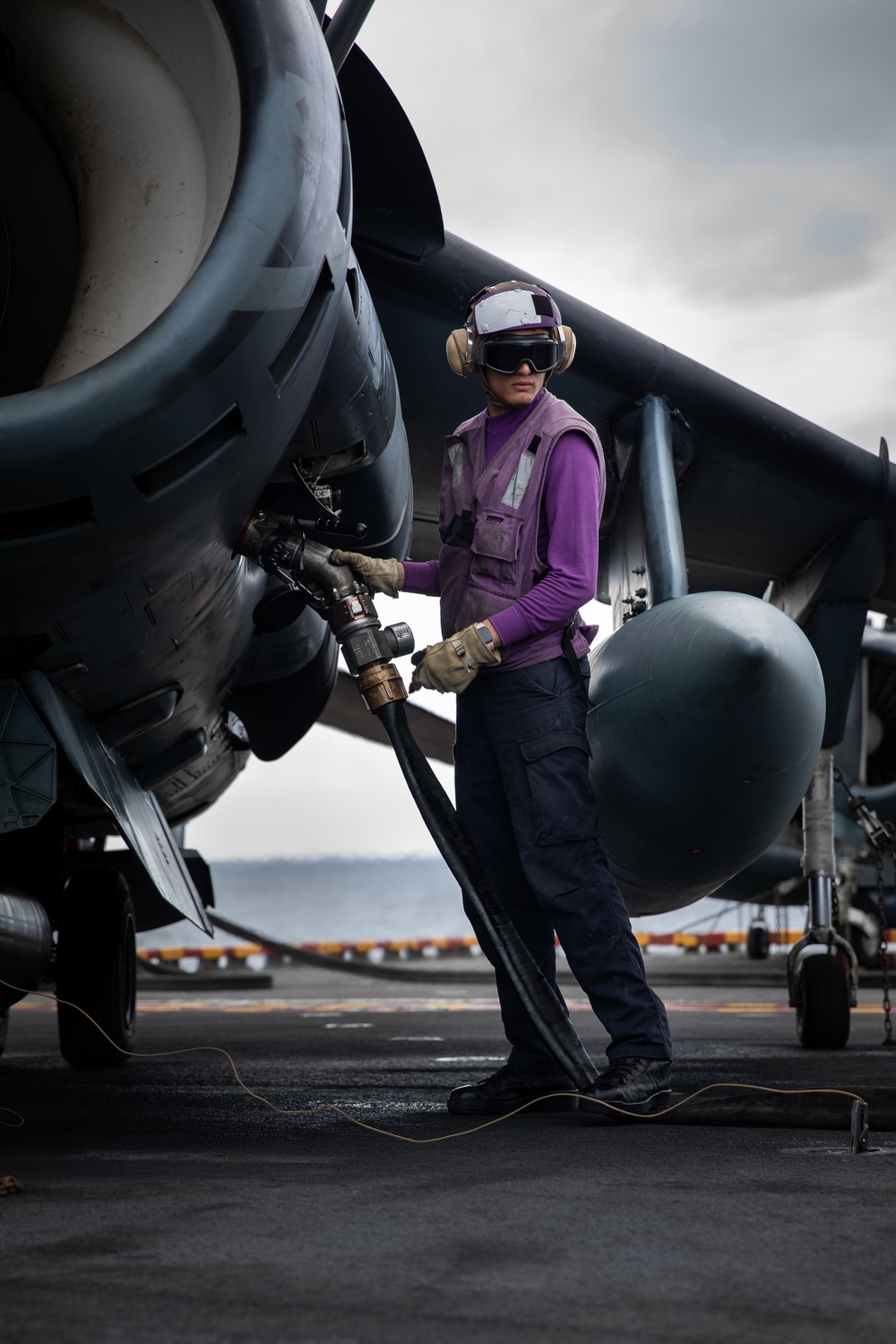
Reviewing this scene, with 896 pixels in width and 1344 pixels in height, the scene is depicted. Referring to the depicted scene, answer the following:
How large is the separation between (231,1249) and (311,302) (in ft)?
6.10

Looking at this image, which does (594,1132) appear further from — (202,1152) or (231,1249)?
(231,1249)

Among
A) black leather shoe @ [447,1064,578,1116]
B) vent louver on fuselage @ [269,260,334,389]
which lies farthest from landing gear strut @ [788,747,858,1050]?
vent louver on fuselage @ [269,260,334,389]

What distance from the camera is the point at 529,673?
3.64 m

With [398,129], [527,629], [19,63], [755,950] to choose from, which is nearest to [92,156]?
[19,63]

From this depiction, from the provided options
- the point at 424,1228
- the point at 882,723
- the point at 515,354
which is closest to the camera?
the point at 424,1228

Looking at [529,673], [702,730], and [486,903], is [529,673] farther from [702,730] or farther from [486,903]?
[486,903]

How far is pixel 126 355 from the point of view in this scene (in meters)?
2.55

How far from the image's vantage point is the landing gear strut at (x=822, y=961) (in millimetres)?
6152

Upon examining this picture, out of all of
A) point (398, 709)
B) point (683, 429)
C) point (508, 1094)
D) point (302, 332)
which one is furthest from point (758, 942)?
point (302, 332)

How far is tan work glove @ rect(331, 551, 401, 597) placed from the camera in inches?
145

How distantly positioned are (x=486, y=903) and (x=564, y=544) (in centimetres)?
97

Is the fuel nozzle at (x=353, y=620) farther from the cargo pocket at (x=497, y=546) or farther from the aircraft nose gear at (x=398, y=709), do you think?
the cargo pocket at (x=497, y=546)

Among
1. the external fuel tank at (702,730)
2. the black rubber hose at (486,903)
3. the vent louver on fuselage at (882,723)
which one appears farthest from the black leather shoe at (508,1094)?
the vent louver on fuselage at (882,723)

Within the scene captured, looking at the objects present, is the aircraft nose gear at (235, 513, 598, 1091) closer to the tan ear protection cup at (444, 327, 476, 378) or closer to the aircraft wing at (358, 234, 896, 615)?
the tan ear protection cup at (444, 327, 476, 378)
